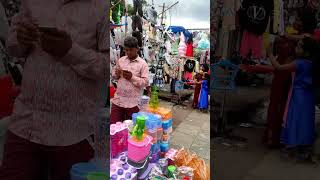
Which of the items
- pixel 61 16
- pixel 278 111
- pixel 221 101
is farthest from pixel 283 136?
pixel 61 16

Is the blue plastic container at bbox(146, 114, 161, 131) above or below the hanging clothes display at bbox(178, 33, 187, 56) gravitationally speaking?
below

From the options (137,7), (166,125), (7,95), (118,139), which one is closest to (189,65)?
(166,125)

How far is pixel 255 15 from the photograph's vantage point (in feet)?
2.96

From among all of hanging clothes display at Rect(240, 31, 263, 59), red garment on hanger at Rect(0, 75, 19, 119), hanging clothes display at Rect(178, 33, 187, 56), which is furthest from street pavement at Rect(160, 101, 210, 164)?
red garment on hanger at Rect(0, 75, 19, 119)

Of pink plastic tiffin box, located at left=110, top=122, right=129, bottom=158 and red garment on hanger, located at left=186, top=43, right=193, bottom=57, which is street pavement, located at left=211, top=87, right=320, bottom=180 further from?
red garment on hanger, located at left=186, top=43, right=193, bottom=57

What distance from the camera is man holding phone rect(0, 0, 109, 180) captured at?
30.2 inches

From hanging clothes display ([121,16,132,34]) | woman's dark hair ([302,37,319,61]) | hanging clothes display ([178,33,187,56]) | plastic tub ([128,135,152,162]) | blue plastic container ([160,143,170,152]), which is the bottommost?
blue plastic container ([160,143,170,152])

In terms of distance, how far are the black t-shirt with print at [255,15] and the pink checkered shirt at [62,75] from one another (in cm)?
41

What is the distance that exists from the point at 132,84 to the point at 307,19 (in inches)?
67.9

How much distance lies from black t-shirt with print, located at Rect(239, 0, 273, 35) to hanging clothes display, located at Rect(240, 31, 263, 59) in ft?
0.05

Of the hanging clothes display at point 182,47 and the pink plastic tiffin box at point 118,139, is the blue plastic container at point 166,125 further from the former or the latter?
the hanging clothes display at point 182,47

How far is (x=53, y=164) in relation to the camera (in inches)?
33.5

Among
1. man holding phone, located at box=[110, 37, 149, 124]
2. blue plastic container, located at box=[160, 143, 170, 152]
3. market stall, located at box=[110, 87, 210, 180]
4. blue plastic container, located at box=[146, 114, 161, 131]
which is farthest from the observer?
man holding phone, located at box=[110, 37, 149, 124]

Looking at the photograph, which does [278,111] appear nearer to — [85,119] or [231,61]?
[231,61]
